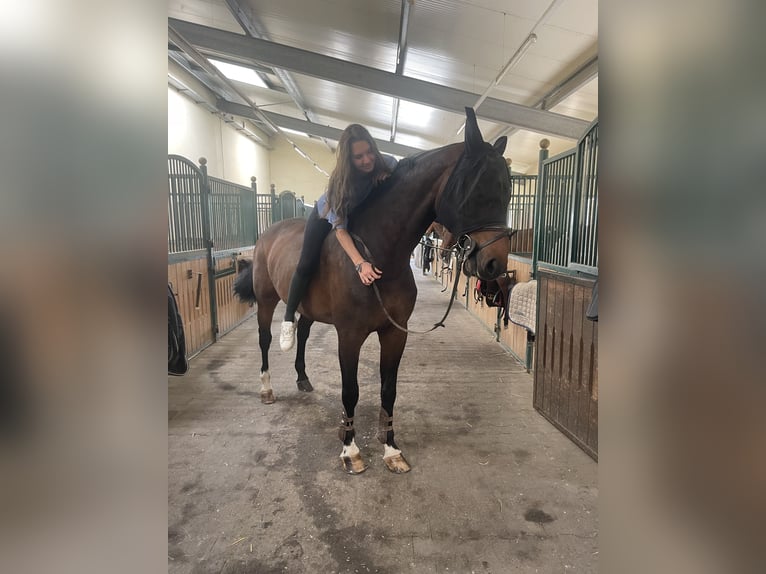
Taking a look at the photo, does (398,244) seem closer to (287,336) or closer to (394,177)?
(394,177)

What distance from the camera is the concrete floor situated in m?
1.35

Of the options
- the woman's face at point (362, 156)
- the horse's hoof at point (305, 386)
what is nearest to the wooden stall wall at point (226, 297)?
the horse's hoof at point (305, 386)

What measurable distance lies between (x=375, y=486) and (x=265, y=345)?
149 centimetres

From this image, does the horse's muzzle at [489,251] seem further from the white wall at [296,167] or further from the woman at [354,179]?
the white wall at [296,167]

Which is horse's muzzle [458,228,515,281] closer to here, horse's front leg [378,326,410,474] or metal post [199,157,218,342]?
horse's front leg [378,326,410,474]

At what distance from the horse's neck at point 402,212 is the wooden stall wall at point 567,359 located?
100 cm

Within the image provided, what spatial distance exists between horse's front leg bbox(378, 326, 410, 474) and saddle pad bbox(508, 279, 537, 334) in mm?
1346

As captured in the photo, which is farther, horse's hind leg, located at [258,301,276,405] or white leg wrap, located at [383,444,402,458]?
horse's hind leg, located at [258,301,276,405]

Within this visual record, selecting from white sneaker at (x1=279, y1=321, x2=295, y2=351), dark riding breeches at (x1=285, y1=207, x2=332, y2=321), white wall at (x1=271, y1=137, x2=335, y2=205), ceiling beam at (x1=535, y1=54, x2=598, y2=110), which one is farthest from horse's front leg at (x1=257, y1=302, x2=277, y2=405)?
white wall at (x1=271, y1=137, x2=335, y2=205)

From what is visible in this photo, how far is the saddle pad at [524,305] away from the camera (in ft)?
9.43
